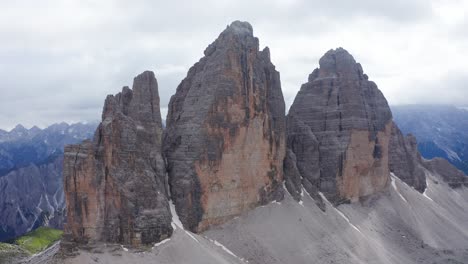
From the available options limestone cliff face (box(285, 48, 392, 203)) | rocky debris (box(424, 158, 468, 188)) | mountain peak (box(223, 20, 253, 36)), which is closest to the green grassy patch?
limestone cliff face (box(285, 48, 392, 203))

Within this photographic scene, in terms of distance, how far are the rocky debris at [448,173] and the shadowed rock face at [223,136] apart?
63639 millimetres

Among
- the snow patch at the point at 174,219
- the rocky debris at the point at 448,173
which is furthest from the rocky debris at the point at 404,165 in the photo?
the snow patch at the point at 174,219

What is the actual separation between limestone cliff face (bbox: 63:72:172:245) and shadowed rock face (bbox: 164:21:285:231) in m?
4.75

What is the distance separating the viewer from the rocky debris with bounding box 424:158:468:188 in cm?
11046

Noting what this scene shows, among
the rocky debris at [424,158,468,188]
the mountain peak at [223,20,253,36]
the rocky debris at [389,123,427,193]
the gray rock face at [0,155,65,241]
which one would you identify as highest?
the mountain peak at [223,20,253,36]

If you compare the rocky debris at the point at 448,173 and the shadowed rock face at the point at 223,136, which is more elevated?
the shadowed rock face at the point at 223,136

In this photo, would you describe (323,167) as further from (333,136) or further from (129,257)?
(129,257)

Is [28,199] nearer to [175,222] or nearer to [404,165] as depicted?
[404,165]

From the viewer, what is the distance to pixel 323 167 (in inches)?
3014

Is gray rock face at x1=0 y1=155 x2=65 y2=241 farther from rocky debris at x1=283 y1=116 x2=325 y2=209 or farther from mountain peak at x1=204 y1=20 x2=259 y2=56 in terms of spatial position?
mountain peak at x1=204 y1=20 x2=259 y2=56

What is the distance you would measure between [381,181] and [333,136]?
13.3 meters

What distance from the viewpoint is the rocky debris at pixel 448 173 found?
110456 millimetres

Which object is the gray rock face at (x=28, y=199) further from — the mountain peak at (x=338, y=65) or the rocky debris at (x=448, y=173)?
the rocky debris at (x=448, y=173)

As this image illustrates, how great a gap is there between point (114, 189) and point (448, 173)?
9198 centimetres
